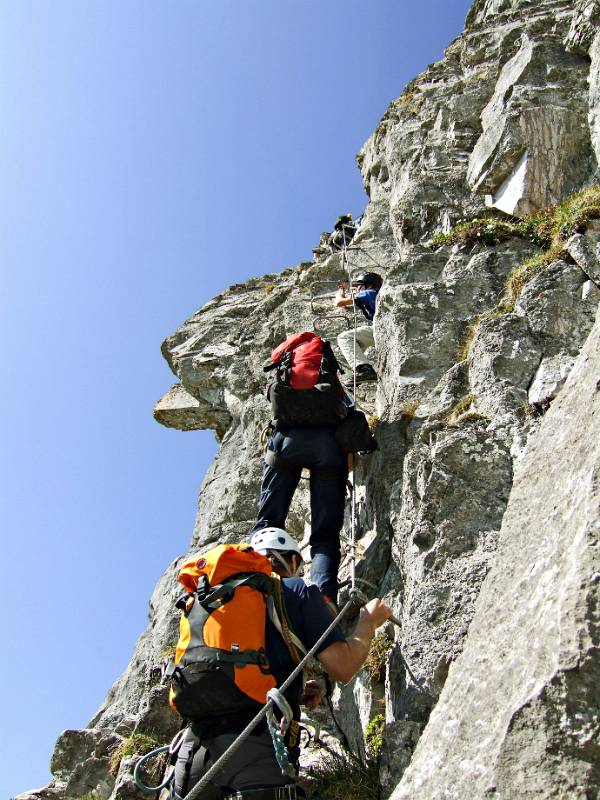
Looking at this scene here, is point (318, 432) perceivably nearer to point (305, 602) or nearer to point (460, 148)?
point (305, 602)

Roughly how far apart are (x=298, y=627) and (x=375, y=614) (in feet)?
2.86

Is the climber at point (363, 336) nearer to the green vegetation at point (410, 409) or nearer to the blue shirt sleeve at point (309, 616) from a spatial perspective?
the green vegetation at point (410, 409)

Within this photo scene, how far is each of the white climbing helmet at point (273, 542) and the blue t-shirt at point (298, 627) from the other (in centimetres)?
117

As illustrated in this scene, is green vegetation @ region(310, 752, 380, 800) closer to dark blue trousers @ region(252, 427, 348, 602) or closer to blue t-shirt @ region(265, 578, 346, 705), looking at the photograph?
blue t-shirt @ region(265, 578, 346, 705)

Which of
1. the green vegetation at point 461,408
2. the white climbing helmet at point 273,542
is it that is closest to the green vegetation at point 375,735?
the white climbing helmet at point 273,542

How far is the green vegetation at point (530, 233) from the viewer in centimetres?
955

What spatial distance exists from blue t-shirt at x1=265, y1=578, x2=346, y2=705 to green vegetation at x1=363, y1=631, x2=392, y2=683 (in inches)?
64.0

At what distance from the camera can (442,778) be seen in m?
4.39

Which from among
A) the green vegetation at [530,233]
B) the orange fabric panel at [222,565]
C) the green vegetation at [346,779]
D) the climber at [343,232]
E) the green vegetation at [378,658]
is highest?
the climber at [343,232]

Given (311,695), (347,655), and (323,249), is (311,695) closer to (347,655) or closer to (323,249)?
(347,655)

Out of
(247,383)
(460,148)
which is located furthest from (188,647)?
(460,148)

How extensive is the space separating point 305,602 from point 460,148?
14.2 meters

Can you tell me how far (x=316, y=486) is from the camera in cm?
968

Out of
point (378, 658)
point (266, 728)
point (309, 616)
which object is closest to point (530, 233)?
point (378, 658)
